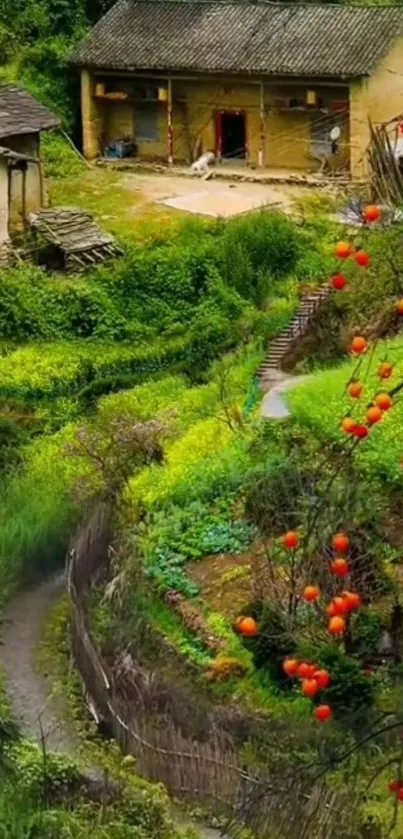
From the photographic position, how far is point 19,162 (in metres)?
27.2

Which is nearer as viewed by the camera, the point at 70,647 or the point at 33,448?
the point at 70,647

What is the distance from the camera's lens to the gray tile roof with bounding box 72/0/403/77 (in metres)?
30.9

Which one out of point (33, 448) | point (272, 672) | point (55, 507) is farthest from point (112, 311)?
point (272, 672)

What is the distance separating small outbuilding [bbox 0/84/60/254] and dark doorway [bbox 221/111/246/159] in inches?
219

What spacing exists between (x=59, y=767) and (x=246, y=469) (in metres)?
5.40

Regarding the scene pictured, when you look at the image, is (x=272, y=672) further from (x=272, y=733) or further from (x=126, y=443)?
(x=126, y=443)

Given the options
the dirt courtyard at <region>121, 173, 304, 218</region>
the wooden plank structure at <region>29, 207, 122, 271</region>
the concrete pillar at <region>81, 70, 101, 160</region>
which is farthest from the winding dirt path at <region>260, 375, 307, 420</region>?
the concrete pillar at <region>81, 70, 101, 160</region>

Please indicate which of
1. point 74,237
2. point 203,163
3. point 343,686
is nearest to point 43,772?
point 343,686

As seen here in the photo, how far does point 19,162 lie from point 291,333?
6.46 m

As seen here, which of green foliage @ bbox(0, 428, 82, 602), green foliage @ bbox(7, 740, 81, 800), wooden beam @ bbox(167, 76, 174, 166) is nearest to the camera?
green foliage @ bbox(7, 740, 81, 800)

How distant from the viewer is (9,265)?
2630 cm

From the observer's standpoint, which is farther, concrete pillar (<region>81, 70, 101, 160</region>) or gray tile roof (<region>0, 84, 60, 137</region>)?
A: concrete pillar (<region>81, 70, 101, 160</region>)

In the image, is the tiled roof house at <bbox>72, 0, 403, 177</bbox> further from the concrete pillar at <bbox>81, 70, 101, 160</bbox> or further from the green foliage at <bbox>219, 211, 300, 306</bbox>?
the green foliage at <bbox>219, 211, 300, 306</bbox>

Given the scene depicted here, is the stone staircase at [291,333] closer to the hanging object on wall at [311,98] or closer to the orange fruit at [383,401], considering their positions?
the hanging object on wall at [311,98]
